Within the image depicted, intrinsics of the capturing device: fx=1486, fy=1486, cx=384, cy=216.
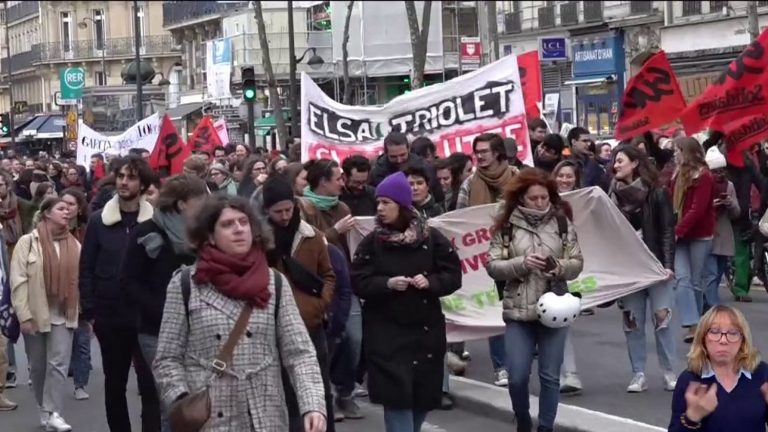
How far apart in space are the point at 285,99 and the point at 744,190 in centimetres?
4509

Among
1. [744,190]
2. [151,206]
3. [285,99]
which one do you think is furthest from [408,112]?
[285,99]

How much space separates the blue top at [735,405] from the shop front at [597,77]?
1516 inches

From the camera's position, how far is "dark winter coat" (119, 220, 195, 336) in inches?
304

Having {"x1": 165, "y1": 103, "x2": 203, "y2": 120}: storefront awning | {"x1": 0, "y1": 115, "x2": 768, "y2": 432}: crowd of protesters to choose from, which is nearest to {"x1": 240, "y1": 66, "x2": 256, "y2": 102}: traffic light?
{"x1": 0, "y1": 115, "x2": 768, "y2": 432}: crowd of protesters

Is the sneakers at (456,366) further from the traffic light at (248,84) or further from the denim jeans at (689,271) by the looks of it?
the traffic light at (248,84)

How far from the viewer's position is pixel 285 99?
58.6 metres

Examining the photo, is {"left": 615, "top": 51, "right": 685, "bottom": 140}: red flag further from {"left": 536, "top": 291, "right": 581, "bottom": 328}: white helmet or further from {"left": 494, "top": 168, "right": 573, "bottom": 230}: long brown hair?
{"left": 536, "top": 291, "right": 581, "bottom": 328}: white helmet

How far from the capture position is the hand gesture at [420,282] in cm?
765

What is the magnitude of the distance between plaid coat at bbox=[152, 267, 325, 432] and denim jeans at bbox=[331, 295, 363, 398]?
175 inches

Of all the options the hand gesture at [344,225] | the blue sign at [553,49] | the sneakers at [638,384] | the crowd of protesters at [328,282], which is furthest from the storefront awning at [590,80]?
the hand gesture at [344,225]

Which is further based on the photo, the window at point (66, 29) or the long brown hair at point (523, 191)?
the window at point (66, 29)

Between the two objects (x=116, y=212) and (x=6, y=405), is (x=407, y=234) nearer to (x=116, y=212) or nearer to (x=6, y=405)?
(x=116, y=212)

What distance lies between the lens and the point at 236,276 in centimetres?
545

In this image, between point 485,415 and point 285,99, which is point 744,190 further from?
point 285,99
